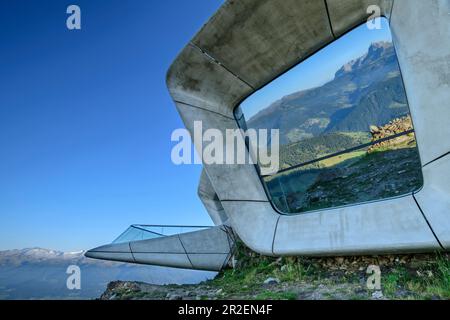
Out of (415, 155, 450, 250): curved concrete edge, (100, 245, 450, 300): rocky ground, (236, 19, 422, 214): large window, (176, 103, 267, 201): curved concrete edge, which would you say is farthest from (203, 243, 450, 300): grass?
(176, 103, 267, 201): curved concrete edge

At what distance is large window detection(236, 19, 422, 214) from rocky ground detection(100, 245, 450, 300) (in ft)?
4.03

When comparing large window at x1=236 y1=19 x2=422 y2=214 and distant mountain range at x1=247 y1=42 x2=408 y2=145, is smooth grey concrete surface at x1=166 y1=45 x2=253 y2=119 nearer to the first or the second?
large window at x1=236 y1=19 x2=422 y2=214

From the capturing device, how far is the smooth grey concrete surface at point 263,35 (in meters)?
6.09

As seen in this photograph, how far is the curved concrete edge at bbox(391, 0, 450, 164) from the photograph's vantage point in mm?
4449

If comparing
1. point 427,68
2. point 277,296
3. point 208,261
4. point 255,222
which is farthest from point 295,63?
point 208,261

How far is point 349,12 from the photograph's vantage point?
19.5ft

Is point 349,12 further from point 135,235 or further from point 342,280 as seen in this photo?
point 135,235

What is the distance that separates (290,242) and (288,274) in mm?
632

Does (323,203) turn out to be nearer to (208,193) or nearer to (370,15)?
(370,15)

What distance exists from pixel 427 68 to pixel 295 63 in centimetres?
299

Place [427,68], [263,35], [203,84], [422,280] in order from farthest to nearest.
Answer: [203,84] → [263,35] → [427,68] → [422,280]

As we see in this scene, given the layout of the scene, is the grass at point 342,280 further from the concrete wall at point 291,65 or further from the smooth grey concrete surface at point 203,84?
the smooth grey concrete surface at point 203,84

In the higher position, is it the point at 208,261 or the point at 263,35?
the point at 263,35

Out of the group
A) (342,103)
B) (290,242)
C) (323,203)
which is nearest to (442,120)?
(342,103)
